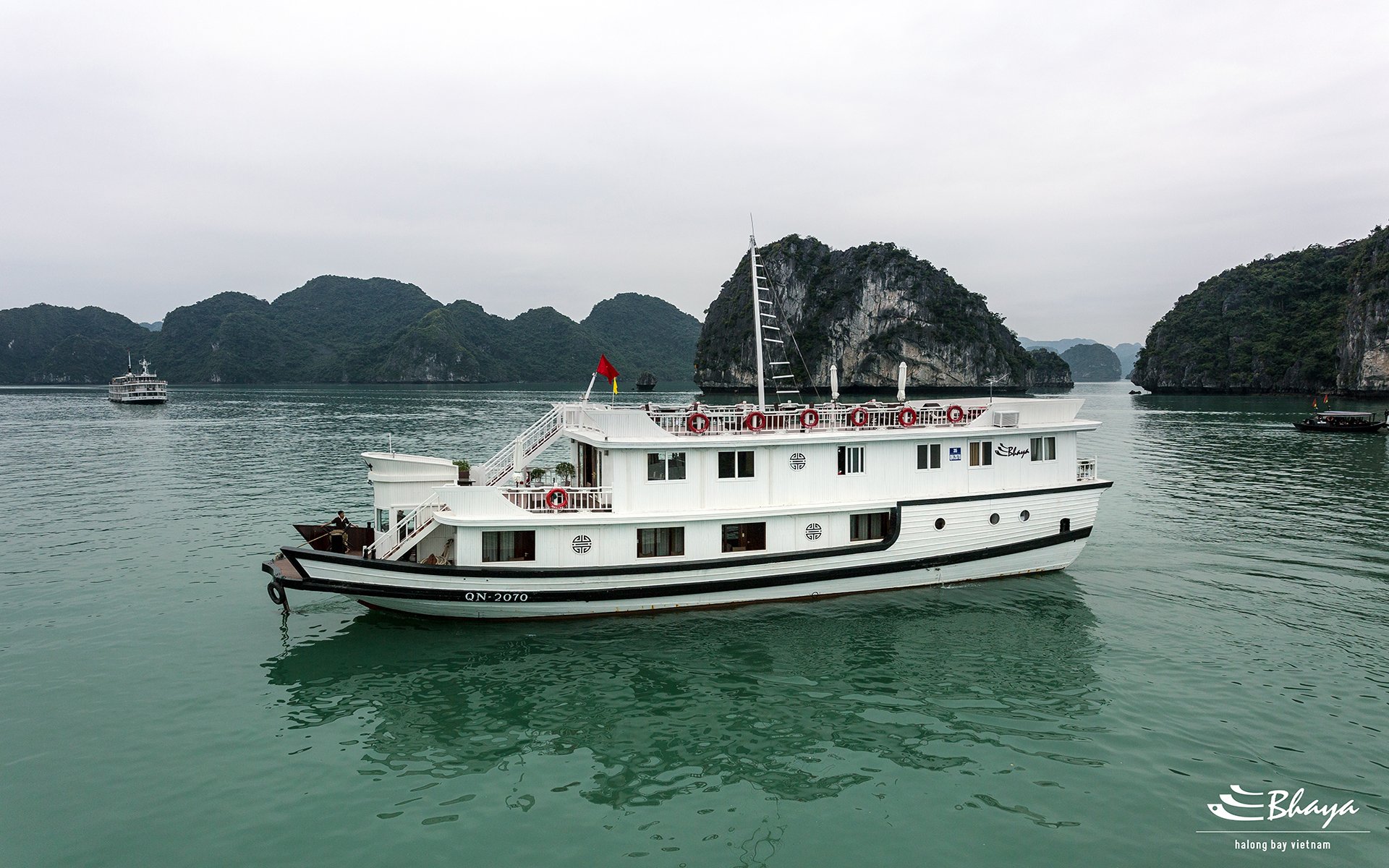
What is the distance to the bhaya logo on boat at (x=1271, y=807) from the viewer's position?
318 inches

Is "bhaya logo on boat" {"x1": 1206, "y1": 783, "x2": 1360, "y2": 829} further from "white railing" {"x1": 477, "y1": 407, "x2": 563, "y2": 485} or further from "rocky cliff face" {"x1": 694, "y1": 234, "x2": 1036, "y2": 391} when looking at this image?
"rocky cliff face" {"x1": 694, "y1": 234, "x2": 1036, "y2": 391}

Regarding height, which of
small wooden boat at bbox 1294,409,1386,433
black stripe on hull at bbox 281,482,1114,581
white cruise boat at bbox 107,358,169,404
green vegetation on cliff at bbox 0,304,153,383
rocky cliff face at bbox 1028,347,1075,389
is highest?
green vegetation on cliff at bbox 0,304,153,383

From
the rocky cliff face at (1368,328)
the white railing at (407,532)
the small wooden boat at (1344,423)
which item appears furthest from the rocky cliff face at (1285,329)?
the white railing at (407,532)

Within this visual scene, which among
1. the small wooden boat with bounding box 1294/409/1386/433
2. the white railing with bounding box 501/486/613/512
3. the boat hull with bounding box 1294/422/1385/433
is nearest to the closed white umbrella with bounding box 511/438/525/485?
the white railing with bounding box 501/486/613/512

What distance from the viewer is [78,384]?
6550 inches

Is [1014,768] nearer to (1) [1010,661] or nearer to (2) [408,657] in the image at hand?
(1) [1010,661]

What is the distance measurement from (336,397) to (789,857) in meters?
119

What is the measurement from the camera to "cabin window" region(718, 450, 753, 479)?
1447cm

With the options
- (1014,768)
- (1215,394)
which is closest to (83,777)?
(1014,768)

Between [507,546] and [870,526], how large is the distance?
308 inches

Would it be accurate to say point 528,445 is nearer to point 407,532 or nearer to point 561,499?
point 561,499

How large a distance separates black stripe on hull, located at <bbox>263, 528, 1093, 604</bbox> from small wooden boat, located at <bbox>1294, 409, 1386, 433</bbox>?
52413 millimetres

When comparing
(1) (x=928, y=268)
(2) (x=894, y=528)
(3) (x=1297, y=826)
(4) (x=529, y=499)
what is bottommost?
(3) (x=1297, y=826)

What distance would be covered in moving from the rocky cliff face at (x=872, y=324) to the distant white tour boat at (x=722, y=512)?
12138 centimetres
